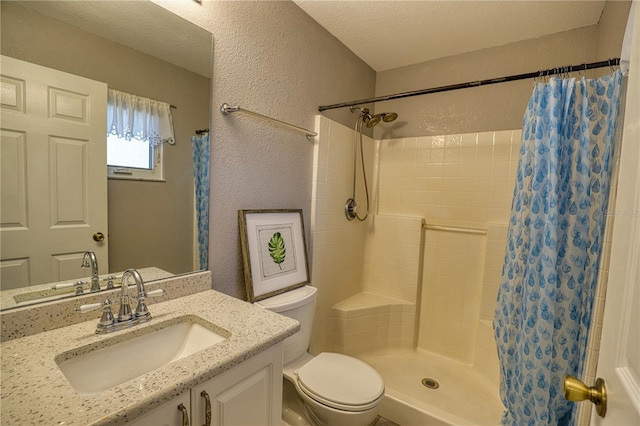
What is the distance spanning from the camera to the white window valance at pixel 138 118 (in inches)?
41.7

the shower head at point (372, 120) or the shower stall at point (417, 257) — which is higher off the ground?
the shower head at point (372, 120)

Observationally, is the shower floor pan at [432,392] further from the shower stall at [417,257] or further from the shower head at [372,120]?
the shower head at [372,120]

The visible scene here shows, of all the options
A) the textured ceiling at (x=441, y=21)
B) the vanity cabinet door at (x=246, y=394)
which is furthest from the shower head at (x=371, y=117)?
the vanity cabinet door at (x=246, y=394)

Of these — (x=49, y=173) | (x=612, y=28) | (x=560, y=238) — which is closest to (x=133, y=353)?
(x=49, y=173)

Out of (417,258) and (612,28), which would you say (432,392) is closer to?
(417,258)

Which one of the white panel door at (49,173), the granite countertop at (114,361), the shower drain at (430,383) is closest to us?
the granite countertop at (114,361)

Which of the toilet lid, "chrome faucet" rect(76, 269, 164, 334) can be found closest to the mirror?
"chrome faucet" rect(76, 269, 164, 334)

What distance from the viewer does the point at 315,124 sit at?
195 centimetres

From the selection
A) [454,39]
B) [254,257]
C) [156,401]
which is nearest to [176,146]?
[254,257]

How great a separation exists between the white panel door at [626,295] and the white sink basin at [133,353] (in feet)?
3.14

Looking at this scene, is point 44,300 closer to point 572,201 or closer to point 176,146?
point 176,146

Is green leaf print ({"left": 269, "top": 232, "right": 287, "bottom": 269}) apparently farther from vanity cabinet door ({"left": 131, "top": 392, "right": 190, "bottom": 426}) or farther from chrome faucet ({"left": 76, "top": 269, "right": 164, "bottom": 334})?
vanity cabinet door ({"left": 131, "top": 392, "right": 190, "bottom": 426})

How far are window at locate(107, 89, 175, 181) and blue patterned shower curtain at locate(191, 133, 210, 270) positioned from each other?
0.11 meters

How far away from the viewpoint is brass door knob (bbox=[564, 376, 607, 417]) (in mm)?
555
